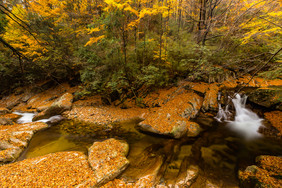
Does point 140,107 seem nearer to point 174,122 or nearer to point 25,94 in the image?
point 174,122

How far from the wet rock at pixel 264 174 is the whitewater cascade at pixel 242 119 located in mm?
1802

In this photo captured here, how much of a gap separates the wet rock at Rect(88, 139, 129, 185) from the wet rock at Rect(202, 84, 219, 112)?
19.1 ft

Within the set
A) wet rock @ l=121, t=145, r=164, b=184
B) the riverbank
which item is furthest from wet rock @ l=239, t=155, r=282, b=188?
wet rock @ l=121, t=145, r=164, b=184

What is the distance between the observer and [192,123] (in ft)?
22.0

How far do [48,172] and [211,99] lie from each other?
354 inches

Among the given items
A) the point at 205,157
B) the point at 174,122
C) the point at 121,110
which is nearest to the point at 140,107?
the point at 121,110

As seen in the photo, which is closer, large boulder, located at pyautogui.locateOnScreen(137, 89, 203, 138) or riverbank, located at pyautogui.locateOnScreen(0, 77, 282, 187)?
riverbank, located at pyautogui.locateOnScreen(0, 77, 282, 187)

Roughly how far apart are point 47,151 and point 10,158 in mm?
1089

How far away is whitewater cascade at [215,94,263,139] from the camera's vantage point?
6387 millimetres

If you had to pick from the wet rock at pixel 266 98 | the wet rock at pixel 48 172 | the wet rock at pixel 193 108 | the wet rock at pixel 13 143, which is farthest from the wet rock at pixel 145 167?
the wet rock at pixel 266 98

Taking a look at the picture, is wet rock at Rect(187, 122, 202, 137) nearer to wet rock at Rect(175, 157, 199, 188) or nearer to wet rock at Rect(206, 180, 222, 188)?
wet rock at Rect(175, 157, 199, 188)

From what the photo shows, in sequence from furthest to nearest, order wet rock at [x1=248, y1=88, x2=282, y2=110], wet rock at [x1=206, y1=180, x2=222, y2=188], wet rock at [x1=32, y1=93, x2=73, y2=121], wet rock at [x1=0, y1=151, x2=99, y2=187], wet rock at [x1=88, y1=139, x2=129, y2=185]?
wet rock at [x1=32, y1=93, x2=73, y2=121], wet rock at [x1=248, y1=88, x2=282, y2=110], wet rock at [x1=88, y1=139, x2=129, y2=185], wet rock at [x1=206, y1=180, x2=222, y2=188], wet rock at [x1=0, y1=151, x2=99, y2=187]

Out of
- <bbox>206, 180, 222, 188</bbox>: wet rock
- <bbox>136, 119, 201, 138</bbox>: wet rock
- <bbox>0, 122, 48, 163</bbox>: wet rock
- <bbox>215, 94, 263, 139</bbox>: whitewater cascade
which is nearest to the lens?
<bbox>206, 180, 222, 188</bbox>: wet rock

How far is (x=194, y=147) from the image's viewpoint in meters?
5.28
